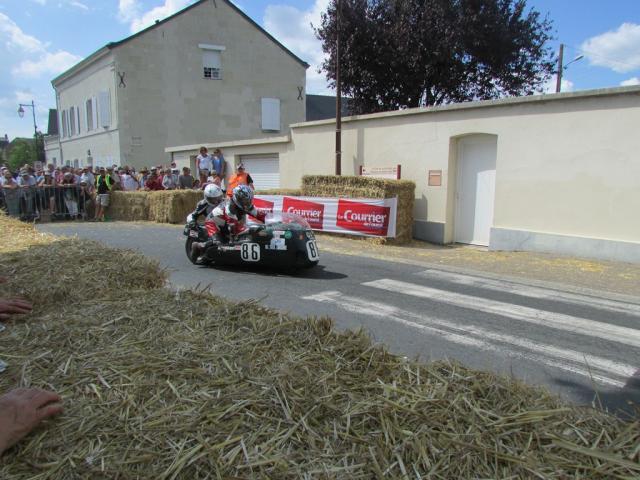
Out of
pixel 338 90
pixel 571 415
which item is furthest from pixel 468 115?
pixel 571 415

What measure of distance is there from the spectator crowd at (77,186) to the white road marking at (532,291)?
28.7 ft

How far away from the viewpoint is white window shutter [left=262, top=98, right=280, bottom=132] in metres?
29.8

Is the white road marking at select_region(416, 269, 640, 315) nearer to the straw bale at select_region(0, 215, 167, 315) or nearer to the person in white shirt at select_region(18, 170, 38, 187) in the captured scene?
the straw bale at select_region(0, 215, 167, 315)

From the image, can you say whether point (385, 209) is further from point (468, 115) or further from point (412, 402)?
point (412, 402)

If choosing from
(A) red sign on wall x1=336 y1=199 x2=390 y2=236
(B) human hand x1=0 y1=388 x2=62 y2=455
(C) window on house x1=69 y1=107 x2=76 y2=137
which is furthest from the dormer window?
(B) human hand x1=0 y1=388 x2=62 y2=455

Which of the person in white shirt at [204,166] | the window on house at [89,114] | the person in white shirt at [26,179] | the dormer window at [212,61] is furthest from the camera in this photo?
the window on house at [89,114]

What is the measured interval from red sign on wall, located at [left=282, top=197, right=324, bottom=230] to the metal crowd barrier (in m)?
8.55

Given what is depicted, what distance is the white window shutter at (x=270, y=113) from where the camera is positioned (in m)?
29.8

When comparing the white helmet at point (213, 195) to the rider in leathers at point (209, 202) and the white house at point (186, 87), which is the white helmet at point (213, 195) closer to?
the rider in leathers at point (209, 202)

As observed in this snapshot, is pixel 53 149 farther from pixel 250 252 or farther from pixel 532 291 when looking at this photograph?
pixel 532 291

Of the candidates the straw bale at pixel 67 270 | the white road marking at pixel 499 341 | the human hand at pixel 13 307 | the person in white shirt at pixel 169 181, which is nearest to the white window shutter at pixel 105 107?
the person in white shirt at pixel 169 181

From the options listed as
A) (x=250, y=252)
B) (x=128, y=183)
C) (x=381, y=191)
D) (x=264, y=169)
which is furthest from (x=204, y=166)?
(x=250, y=252)

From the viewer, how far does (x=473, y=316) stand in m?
5.97

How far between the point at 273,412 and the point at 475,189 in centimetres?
1186
